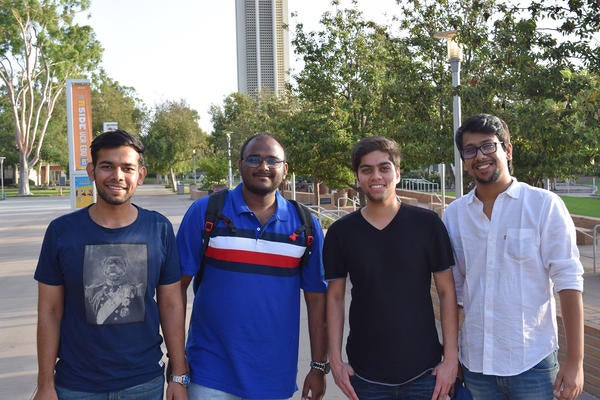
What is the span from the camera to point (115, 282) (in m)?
2.46

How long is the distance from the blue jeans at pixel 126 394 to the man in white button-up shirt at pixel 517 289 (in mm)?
1294

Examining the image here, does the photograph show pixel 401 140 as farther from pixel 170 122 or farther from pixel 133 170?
pixel 170 122

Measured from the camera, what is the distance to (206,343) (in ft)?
9.12

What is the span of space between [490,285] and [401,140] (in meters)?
8.36

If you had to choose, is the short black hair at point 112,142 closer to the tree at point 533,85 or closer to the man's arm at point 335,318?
the man's arm at point 335,318

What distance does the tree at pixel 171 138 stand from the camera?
156 feet

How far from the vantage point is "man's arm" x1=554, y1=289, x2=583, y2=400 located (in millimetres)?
2451

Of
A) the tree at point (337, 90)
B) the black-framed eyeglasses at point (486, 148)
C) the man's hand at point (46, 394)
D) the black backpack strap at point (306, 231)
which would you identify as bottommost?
the man's hand at point (46, 394)

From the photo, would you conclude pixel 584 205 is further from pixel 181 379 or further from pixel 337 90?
pixel 181 379

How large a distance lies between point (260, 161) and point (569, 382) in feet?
5.15

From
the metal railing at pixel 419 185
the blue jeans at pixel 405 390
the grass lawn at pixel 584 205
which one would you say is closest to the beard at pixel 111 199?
the blue jeans at pixel 405 390

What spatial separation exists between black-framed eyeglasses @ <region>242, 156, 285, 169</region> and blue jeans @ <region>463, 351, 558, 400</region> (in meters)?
1.26

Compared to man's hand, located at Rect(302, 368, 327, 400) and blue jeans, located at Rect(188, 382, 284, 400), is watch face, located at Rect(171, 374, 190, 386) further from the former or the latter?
man's hand, located at Rect(302, 368, 327, 400)

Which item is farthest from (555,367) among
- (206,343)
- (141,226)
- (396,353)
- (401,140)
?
(401,140)
